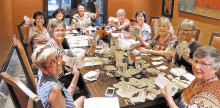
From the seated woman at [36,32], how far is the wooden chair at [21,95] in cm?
206

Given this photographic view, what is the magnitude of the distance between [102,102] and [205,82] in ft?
2.49

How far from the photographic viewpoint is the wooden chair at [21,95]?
103 cm

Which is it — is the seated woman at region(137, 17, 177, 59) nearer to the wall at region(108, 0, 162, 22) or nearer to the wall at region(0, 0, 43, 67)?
the wall at region(108, 0, 162, 22)

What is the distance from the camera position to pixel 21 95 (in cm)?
122

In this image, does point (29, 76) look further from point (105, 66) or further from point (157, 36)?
point (157, 36)

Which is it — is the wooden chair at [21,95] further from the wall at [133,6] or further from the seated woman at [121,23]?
the wall at [133,6]

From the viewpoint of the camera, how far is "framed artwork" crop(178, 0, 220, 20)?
161 inches

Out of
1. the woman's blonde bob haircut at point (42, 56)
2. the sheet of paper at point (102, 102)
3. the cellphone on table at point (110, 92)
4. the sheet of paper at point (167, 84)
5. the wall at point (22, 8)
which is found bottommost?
the sheet of paper at point (102, 102)

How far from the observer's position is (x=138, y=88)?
5.82 ft

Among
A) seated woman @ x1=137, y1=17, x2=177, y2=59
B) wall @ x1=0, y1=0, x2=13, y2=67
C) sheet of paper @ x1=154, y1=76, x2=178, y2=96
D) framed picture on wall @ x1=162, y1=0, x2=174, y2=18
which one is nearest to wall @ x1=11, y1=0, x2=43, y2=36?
wall @ x1=0, y1=0, x2=13, y2=67

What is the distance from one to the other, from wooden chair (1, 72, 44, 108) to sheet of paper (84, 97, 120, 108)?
0.47 metres

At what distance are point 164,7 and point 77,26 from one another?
2.61m

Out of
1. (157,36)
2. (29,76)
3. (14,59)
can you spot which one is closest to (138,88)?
(29,76)

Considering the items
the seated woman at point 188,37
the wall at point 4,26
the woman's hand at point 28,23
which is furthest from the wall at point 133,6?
the seated woman at point 188,37
